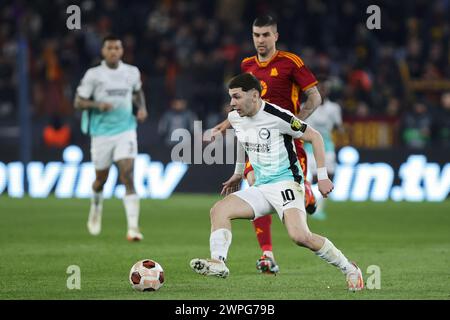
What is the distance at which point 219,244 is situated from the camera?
8.90 meters

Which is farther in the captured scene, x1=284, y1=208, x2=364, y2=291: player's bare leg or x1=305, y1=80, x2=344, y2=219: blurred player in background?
x1=305, y1=80, x2=344, y2=219: blurred player in background

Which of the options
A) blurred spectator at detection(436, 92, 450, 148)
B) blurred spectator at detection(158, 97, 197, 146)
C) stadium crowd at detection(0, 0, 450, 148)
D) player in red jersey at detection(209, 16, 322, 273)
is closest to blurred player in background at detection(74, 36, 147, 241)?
player in red jersey at detection(209, 16, 322, 273)

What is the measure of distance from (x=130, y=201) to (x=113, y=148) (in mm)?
752

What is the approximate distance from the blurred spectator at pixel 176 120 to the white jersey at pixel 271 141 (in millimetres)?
13606

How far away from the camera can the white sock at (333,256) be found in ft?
29.2

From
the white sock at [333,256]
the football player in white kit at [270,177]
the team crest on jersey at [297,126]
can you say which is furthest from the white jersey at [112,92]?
the white sock at [333,256]

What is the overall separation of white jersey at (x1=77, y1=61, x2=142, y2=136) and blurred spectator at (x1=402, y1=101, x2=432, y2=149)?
10.2 meters

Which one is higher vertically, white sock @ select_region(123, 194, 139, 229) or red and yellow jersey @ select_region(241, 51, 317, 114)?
red and yellow jersey @ select_region(241, 51, 317, 114)

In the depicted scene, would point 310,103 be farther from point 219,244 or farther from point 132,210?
point 132,210

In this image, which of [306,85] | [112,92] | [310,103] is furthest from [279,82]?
[112,92]

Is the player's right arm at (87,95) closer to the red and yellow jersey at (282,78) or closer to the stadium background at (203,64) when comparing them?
the red and yellow jersey at (282,78)

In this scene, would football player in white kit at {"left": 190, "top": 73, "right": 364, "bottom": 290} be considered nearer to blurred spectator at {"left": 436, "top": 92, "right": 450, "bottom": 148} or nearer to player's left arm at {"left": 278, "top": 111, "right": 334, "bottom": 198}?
player's left arm at {"left": 278, "top": 111, "right": 334, "bottom": 198}

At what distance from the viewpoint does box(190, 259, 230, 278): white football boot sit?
333 inches
